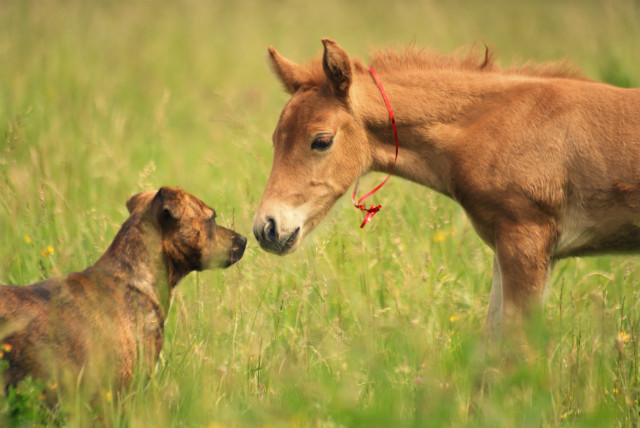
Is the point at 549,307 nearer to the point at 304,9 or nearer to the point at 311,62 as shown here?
the point at 311,62

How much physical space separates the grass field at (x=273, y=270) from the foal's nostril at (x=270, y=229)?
0.34 meters

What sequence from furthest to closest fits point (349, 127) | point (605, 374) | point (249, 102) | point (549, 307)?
point (249, 102) → point (549, 307) → point (349, 127) → point (605, 374)

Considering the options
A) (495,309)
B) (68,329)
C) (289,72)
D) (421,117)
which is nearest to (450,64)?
(421,117)

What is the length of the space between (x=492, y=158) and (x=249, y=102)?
22.3 feet

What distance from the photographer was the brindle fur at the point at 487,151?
166 inches

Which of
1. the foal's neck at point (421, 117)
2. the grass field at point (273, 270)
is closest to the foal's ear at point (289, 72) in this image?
the foal's neck at point (421, 117)

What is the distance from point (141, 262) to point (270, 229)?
30.6 inches

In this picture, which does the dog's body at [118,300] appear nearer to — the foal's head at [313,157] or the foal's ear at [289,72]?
the foal's head at [313,157]

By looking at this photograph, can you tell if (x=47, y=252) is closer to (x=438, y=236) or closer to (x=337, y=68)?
(x=337, y=68)

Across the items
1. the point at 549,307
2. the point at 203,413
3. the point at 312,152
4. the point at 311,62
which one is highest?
the point at 311,62

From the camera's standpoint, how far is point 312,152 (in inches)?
178

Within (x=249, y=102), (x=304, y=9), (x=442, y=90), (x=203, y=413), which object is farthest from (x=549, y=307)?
(x=304, y=9)

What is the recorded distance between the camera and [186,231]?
4230mm

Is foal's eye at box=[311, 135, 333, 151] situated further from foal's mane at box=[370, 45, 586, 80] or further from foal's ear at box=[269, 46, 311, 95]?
foal's mane at box=[370, 45, 586, 80]
